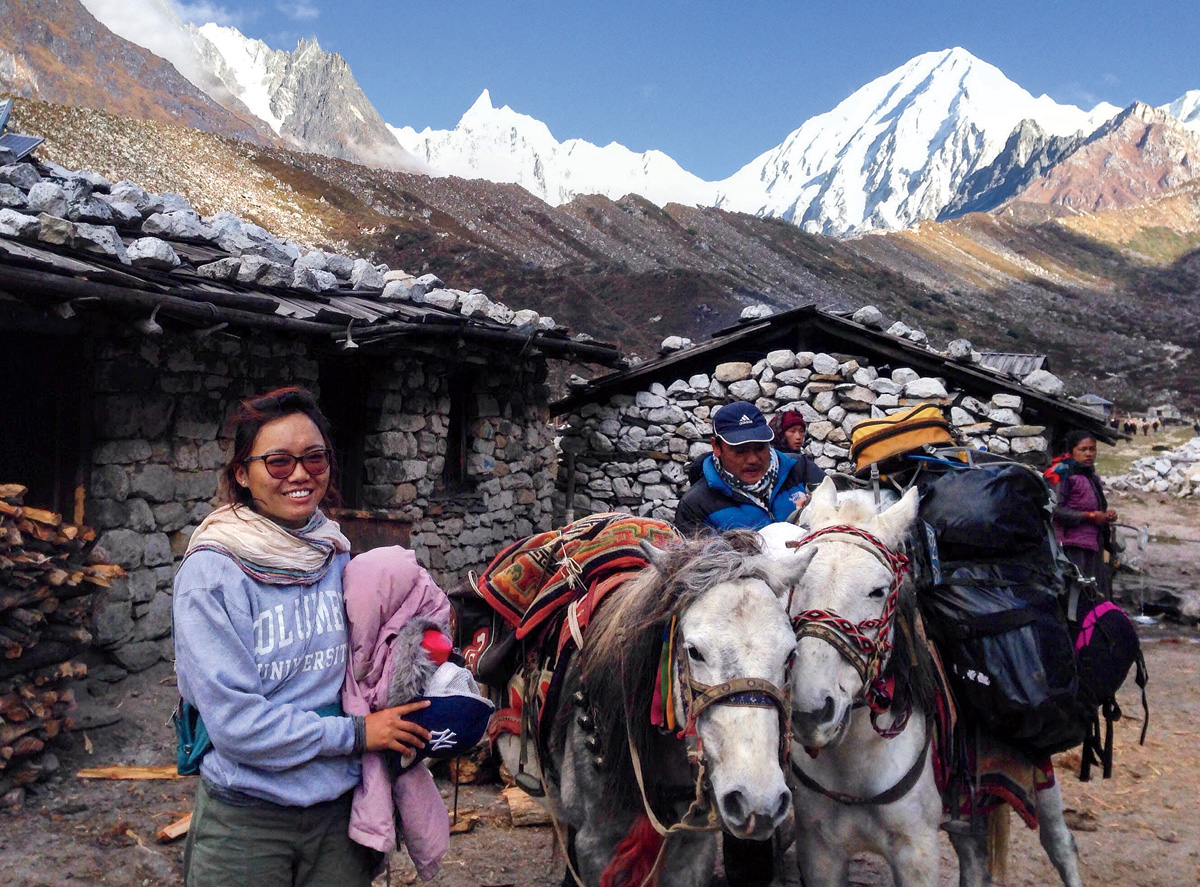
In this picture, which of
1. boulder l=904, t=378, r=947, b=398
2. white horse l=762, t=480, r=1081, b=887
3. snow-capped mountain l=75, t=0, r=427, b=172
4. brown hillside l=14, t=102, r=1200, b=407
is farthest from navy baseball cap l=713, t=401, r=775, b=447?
snow-capped mountain l=75, t=0, r=427, b=172

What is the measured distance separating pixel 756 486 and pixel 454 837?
2564 mm

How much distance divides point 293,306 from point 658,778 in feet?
15.2

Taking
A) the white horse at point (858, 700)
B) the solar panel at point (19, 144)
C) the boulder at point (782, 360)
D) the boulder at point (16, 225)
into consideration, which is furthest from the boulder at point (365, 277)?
the white horse at point (858, 700)

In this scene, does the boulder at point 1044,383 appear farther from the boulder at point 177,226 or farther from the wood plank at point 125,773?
the wood plank at point 125,773

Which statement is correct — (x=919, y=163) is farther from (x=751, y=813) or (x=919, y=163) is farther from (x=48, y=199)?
(x=751, y=813)

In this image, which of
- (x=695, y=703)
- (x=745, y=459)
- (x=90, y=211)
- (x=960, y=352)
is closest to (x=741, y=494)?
(x=745, y=459)

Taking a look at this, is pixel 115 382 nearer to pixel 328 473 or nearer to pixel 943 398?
pixel 328 473

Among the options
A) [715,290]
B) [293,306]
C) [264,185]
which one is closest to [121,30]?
[264,185]

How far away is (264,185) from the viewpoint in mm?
35750

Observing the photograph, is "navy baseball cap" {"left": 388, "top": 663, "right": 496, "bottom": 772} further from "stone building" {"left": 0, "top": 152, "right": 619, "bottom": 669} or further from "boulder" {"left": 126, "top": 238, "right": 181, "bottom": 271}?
"boulder" {"left": 126, "top": 238, "right": 181, "bottom": 271}

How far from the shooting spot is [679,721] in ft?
6.77

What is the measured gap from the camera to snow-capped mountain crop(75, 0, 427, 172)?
372 ft

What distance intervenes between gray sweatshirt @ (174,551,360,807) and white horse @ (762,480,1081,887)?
3.79 ft

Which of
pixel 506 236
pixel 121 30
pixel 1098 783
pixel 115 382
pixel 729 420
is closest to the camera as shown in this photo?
pixel 729 420
